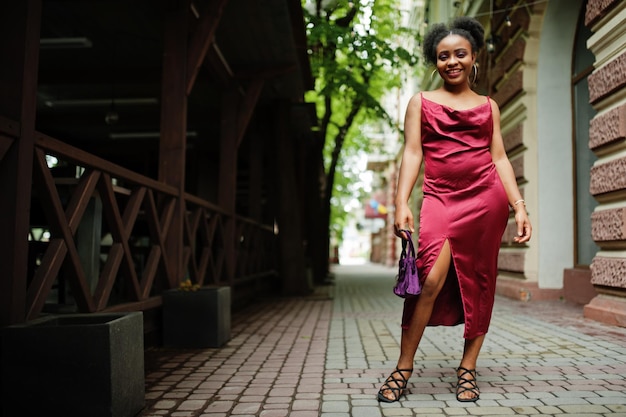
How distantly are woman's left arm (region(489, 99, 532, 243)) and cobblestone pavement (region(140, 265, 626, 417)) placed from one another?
899 mm

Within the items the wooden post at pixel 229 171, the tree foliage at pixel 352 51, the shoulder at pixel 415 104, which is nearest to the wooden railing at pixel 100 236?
the wooden post at pixel 229 171

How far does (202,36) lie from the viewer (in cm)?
572

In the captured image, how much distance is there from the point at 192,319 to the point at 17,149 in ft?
8.58

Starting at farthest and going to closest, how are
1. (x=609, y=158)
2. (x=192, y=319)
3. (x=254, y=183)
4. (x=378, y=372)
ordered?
(x=254, y=183) → (x=609, y=158) → (x=192, y=319) → (x=378, y=372)

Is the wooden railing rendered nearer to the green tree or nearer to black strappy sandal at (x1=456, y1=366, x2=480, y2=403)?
black strappy sandal at (x1=456, y1=366, x2=480, y2=403)

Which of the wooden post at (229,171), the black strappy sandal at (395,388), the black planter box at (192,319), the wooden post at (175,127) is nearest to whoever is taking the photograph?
the black strappy sandal at (395,388)

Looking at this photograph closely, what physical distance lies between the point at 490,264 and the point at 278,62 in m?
5.75

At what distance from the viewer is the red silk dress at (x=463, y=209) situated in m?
3.18

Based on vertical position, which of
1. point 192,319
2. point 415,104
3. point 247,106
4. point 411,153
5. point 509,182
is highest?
point 247,106

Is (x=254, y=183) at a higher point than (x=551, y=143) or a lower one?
lower

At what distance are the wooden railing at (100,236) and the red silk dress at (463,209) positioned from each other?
74.6 inches

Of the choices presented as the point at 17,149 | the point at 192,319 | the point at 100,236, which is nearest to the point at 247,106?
the point at 100,236

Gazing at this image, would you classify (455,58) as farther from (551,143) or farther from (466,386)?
(551,143)

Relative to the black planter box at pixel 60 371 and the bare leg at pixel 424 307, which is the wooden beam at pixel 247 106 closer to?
the bare leg at pixel 424 307
